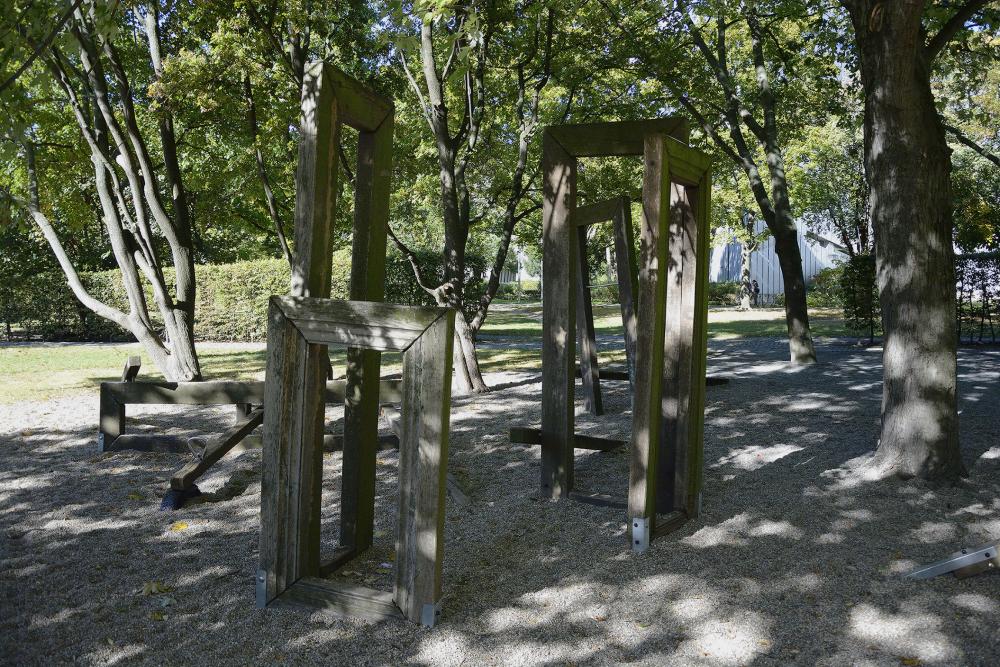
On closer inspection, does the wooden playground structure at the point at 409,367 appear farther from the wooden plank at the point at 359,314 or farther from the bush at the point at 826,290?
the bush at the point at 826,290

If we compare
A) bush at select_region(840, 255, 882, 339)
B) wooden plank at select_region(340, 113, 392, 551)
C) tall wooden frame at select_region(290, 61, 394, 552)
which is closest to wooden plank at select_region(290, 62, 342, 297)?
tall wooden frame at select_region(290, 61, 394, 552)

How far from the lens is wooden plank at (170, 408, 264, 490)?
5488mm

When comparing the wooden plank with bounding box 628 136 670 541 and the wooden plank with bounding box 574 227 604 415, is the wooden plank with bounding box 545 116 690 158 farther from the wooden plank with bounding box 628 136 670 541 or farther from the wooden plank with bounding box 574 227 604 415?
the wooden plank with bounding box 574 227 604 415

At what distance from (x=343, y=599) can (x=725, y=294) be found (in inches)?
1394

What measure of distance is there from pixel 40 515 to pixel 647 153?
15.1ft

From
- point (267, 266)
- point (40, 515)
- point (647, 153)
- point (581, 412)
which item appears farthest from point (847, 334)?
point (40, 515)

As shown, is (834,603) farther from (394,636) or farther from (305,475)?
(305,475)

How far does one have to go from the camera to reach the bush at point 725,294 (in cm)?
3669

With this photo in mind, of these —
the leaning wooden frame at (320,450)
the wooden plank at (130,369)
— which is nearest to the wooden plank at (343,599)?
the leaning wooden frame at (320,450)

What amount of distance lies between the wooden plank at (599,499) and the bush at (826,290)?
93.7ft

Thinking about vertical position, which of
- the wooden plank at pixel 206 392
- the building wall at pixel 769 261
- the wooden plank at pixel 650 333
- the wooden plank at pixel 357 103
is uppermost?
the building wall at pixel 769 261

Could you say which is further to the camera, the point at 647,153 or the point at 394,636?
the point at 647,153

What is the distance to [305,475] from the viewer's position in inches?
147

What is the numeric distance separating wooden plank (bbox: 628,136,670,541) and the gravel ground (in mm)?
368
